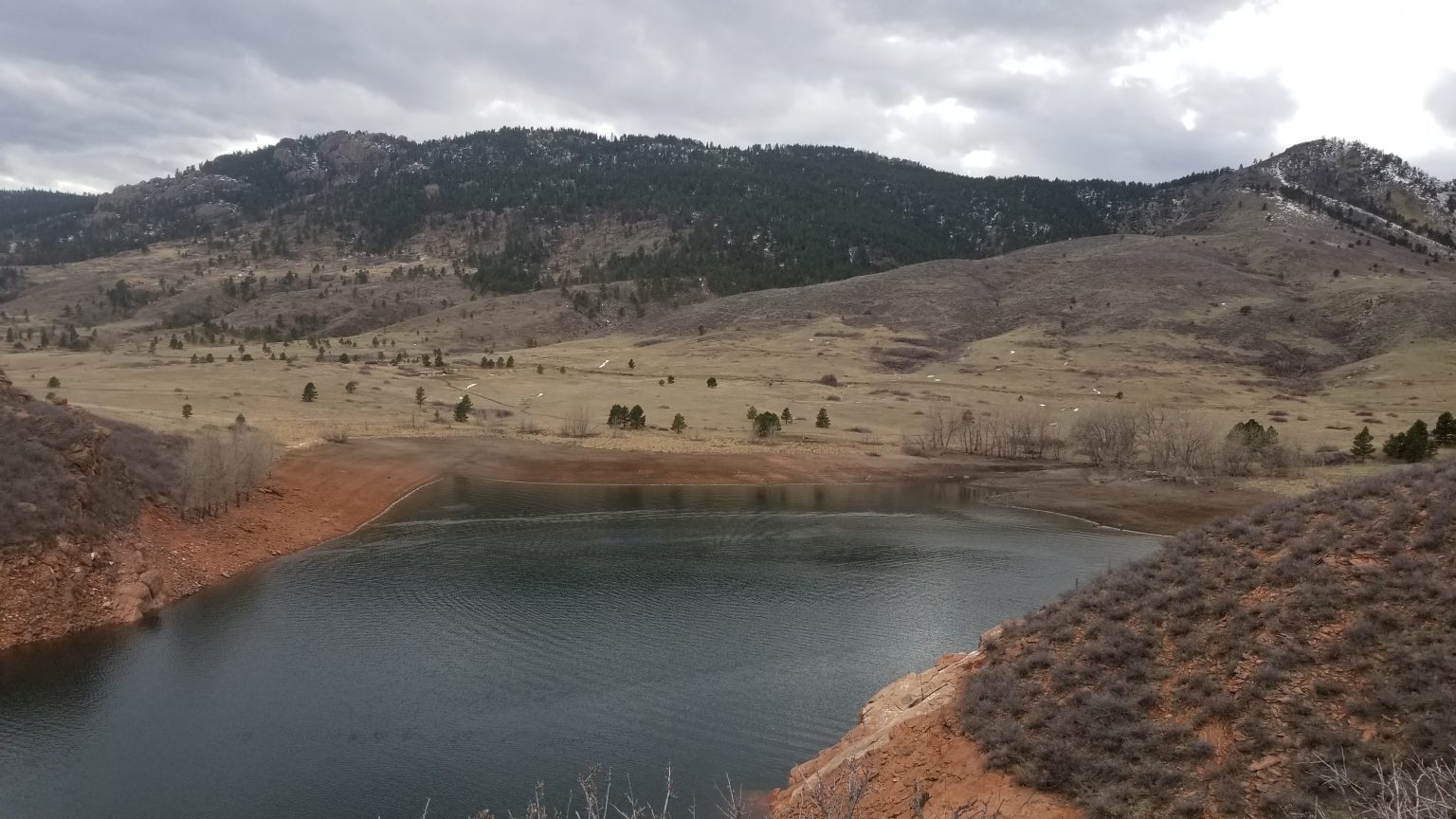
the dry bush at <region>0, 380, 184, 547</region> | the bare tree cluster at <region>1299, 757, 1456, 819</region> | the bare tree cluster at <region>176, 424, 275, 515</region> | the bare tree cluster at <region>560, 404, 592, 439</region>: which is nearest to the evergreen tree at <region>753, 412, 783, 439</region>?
the bare tree cluster at <region>560, 404, 592, 439</region>

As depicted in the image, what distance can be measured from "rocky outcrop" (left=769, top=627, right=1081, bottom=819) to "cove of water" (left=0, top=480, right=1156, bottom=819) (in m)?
2.22

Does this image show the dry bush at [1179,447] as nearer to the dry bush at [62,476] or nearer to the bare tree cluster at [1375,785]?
the bare tree cluster at [1375,785]

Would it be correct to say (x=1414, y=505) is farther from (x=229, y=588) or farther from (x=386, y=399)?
(x=386, y=399)

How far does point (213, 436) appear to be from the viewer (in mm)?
44844

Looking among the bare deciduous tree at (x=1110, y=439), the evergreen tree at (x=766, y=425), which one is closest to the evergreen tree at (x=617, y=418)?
the evergreen tree at (x=766, y=425)

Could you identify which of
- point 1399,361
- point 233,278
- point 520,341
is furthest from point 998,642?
point 233,278

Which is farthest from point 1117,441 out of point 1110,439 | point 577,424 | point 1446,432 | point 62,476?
point 62,476

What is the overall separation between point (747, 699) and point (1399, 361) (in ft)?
371

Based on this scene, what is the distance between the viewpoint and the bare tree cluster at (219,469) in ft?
136

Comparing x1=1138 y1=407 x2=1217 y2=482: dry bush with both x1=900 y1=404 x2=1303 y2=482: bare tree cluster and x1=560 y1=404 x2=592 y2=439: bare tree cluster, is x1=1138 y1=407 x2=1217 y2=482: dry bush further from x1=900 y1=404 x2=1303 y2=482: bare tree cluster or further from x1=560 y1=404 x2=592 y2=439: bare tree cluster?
x1=560 y1=404 x2=592 y2=439: bare tree cluster

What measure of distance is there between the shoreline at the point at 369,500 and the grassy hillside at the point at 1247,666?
32.2 metres

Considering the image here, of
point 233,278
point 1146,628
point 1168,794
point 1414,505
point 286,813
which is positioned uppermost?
point 233,278

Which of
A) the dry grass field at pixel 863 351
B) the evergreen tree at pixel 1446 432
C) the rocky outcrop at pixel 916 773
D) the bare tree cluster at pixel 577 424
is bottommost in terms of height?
the rocky outcrop at pixel 916 773

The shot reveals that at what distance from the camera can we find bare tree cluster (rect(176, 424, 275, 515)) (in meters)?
41.6
